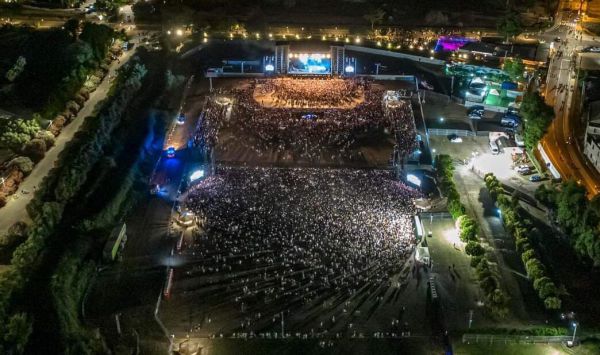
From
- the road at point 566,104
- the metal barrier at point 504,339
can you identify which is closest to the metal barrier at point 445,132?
the road at point 566,104

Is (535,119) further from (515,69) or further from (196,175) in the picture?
(196,175)

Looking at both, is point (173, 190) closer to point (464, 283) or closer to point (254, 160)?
point (254, 160)

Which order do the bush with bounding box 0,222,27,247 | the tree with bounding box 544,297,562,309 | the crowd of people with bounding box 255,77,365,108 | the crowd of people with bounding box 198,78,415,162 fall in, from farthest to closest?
the crowd of people with bounding box 255,77,365,108
the crowd of people with bounding box 198,78,415,162
the bush with bounding box 0,222,27,247
the tree with bounding box 544,297,562,309

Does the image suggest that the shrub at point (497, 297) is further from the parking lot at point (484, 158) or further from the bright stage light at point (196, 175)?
the bright stage light at point (196, 175)

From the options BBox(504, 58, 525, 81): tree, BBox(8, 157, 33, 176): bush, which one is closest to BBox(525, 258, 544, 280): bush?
BBox(504, 58, 525, 81): tree

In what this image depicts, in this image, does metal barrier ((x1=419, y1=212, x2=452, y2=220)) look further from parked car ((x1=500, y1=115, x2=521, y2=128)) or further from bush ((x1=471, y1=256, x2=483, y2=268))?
parked car ((x1=500, y1=115, x2=521, y2=128))

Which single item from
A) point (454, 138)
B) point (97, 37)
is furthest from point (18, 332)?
point (97, 37)
